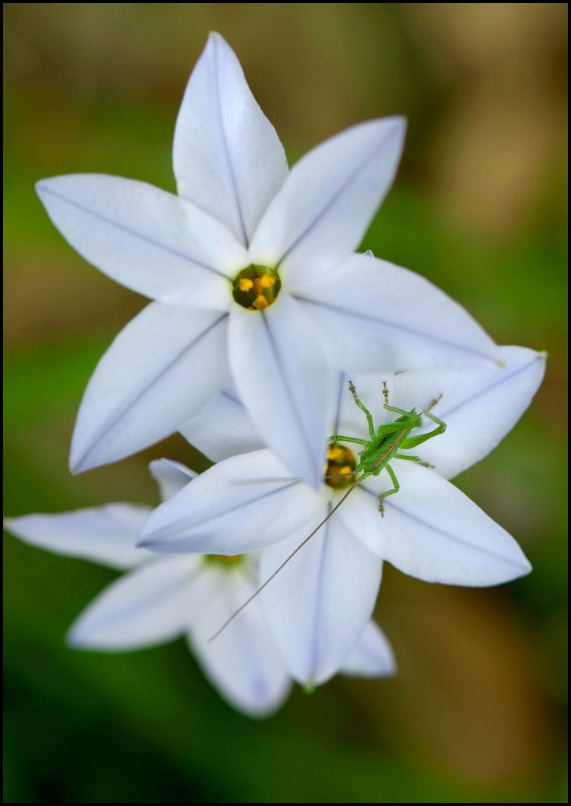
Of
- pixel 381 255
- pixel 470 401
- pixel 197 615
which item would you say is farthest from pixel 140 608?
pixel 381 255

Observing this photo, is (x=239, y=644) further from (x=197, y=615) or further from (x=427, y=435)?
(x=427, y=435)

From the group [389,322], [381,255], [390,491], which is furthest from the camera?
[381,255]

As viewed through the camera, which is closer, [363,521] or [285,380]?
[285,380]

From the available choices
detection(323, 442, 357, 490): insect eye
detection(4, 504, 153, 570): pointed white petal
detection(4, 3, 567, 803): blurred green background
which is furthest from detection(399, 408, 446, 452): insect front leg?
detection(4, 3, 567, 803): blurred green background

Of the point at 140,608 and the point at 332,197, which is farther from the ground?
the point at 332,197

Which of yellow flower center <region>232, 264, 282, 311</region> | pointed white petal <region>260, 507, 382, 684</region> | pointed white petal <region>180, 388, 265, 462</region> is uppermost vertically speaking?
yellow flower center <region>232, 264, 282, 311</region>

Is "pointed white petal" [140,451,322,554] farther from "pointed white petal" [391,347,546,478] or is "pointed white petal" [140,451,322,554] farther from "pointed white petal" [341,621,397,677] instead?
"pointed white petal" [341,621,397,677]
